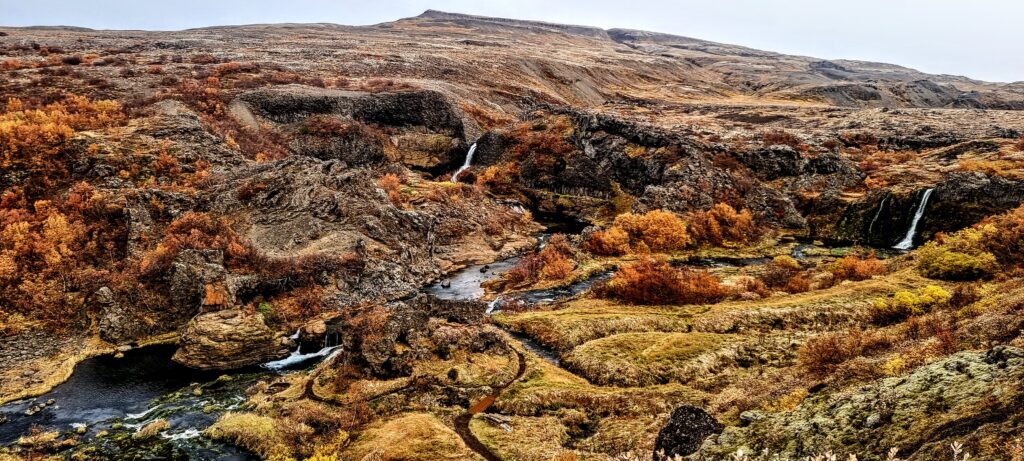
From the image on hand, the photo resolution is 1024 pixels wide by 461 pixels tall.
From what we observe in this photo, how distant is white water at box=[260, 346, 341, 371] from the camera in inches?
1216

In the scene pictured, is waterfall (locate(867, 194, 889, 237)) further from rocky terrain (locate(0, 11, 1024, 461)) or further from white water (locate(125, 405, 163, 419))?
white water (locate(125, 405, 163, 419))

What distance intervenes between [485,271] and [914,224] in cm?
3925

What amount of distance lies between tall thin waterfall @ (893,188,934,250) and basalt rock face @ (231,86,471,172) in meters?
54.0

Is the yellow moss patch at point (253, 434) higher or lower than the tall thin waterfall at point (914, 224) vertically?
lower

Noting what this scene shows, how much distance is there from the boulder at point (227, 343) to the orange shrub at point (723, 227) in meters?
37.9

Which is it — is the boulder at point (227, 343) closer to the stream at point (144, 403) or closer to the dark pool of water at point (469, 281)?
the stream at point (144, 403)

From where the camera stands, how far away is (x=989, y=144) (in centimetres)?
6084

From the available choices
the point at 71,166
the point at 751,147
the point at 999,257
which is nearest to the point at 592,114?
the point at 751,147

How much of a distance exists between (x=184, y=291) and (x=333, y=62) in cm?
7828

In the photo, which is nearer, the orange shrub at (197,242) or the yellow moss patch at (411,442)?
the yellow moss patch at (411,442)

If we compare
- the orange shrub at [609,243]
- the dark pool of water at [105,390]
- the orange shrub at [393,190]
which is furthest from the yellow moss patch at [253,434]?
the orange shrub at [609,243]

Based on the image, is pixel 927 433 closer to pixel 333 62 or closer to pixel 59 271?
pixel 59 271

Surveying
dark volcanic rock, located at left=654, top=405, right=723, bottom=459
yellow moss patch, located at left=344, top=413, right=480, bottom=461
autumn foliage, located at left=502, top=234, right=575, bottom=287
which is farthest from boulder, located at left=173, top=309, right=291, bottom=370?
dark volcanic rock, located at left=654, top=405, right=723, bottom=459

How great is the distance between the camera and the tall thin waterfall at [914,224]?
48031 mm
